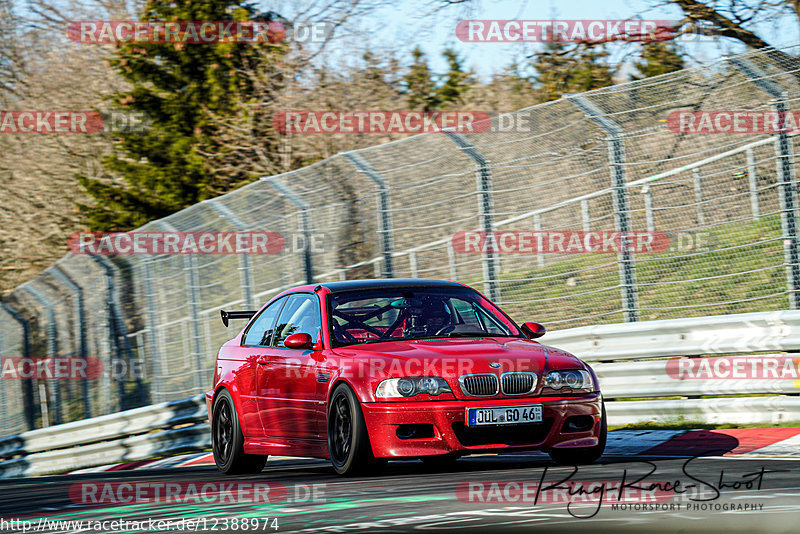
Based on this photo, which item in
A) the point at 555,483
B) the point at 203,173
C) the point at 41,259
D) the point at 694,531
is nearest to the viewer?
the point at 694,531

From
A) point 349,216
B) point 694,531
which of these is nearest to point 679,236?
point 349,216

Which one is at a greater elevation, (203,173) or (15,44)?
(15,44)

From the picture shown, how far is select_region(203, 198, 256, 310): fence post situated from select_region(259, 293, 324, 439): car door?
234 inches

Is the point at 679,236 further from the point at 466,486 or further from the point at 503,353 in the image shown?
the point at 466,486

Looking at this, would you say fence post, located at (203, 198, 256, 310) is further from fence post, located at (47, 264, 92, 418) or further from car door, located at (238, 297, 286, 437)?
car door, located at (238, 297, 286, 437)

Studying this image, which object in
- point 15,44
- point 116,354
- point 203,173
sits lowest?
point 116,354

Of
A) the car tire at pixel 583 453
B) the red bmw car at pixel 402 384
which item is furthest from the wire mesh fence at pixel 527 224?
the red bmw car at pixel 402 384

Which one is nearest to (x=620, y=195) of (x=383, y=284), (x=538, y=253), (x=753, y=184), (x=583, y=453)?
(x=538, y=253)

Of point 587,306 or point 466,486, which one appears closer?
point 466,486

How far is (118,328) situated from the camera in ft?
59.2

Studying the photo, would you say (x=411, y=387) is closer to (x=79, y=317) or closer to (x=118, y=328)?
(x=118, y=328)

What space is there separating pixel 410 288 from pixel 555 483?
272 cm

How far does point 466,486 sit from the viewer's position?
6.96 metres

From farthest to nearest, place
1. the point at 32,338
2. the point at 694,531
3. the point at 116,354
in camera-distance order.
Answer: the point at 32,338, the point at 116,354, the point at 694,531
